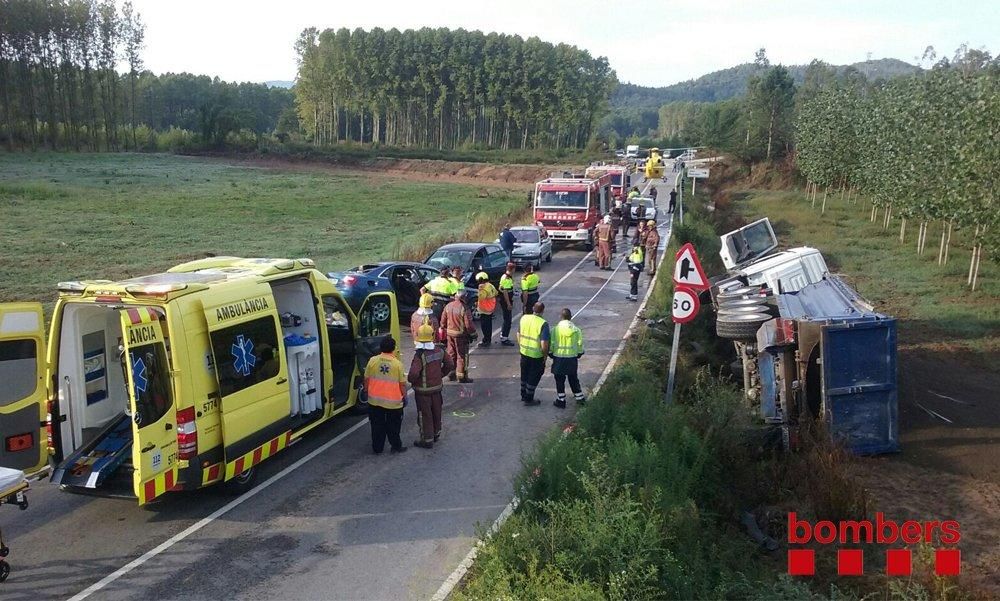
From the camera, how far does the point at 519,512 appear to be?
22.1ft

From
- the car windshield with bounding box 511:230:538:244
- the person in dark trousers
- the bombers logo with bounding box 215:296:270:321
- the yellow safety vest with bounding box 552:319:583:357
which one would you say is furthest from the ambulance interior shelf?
the car windshield with bounding box 511:230:538:244

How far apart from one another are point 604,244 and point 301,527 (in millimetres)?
17931

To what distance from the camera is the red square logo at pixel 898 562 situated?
7184 millimetres

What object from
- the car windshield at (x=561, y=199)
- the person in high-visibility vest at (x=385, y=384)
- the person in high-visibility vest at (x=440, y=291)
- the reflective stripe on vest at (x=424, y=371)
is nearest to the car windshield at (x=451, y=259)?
the person in high-visibility vest at (x=440, y=291)

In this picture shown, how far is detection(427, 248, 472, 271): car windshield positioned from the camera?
62.4 feet

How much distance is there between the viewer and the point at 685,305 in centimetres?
999

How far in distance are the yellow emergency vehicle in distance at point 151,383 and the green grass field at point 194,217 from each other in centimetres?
1402

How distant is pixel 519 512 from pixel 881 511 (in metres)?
4.69

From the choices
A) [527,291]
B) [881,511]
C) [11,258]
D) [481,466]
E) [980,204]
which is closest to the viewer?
Answer: [881,511]

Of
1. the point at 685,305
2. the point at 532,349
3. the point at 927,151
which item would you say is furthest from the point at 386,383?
the point at 927,151

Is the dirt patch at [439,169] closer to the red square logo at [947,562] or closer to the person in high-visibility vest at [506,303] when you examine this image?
the person in high-visibility vest at [506,303]

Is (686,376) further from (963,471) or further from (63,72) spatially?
(63,72)

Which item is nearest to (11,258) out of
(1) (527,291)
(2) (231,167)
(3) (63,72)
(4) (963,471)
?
(1) (527,291)

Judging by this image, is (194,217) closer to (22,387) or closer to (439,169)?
(22,387)
